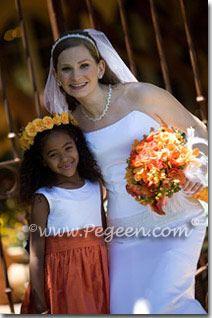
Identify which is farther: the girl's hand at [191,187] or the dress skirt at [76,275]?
the dress skirt at [76,275]

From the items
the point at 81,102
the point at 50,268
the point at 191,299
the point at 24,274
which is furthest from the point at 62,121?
the point at 24,274

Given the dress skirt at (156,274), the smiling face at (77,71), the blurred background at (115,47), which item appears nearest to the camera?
→ the dress skirt at (156,274)

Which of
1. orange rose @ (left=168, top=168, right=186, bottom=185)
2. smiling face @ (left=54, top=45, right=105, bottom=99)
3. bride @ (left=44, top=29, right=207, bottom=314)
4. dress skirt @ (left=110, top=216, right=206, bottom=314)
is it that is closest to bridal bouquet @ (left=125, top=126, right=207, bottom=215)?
orange rose @ (left=168, top=168, right=186, bottom=185)

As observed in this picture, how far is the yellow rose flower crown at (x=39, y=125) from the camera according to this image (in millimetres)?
2791

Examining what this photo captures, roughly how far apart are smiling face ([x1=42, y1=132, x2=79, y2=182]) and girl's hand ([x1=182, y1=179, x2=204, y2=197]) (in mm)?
642

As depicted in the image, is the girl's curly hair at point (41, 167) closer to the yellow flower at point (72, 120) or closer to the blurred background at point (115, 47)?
the yellow flower at point (72, 120)

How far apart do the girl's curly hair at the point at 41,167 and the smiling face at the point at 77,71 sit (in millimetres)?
218

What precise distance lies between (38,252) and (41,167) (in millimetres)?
512

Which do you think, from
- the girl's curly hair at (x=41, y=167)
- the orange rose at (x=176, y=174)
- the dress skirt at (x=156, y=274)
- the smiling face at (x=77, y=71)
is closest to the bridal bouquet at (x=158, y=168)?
the orange rose at (x=176, y=174)

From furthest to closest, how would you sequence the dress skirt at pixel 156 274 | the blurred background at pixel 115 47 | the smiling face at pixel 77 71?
1. the blurred background at pixel 115 47
2. the smiling face at pixel 77 71
3. the dress skirt at pixel 156 274

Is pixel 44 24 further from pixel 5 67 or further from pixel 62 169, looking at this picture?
pixel 62 169

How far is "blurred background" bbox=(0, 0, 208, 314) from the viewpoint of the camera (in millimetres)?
3908

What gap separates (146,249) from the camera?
2695mm

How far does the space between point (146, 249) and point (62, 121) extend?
858mm
